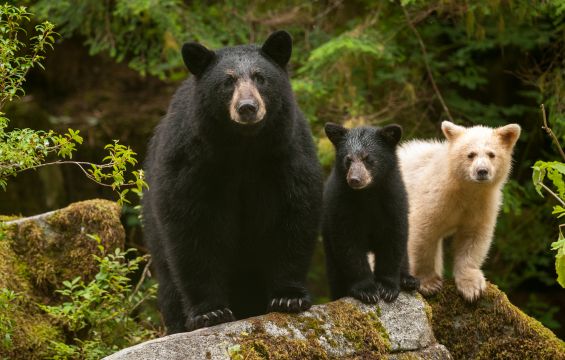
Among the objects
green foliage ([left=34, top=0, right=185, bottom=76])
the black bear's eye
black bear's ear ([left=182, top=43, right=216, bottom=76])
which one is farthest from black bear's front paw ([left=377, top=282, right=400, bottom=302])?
green foliage ([left=34, top=0, right=185, bottom=76])

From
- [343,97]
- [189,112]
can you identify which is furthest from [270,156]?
[343,97]

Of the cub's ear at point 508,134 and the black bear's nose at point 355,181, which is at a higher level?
the cub's ear at point 508,134

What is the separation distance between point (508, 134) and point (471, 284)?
1.45m

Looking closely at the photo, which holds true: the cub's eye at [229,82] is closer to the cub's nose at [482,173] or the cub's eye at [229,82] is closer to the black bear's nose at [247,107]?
the black bear's nose at [247,107]

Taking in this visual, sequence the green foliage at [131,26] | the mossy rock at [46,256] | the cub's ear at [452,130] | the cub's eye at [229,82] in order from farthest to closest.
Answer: the green foliage at [131,26] < the cub's ear at [452,130] < the mossy rock at [46,256] < the cub's eye at [229,82]

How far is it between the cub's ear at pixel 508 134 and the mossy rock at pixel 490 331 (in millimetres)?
1393

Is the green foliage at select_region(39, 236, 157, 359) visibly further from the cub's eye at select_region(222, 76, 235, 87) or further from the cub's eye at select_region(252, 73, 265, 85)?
the cub's eye at select_region(252, 73, 265, 85)

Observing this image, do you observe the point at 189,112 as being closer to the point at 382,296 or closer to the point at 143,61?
the point at 382,296

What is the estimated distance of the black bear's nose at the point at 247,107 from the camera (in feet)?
17.1

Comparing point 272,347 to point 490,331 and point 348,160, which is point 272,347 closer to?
point 348,160

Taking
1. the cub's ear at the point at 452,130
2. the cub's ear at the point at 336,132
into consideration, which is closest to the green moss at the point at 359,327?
the cub's ear at the point at 336,132

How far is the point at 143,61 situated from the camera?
10.1 m

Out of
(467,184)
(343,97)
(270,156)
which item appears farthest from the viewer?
(343,97)

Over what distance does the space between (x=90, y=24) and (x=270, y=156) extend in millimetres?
5345
